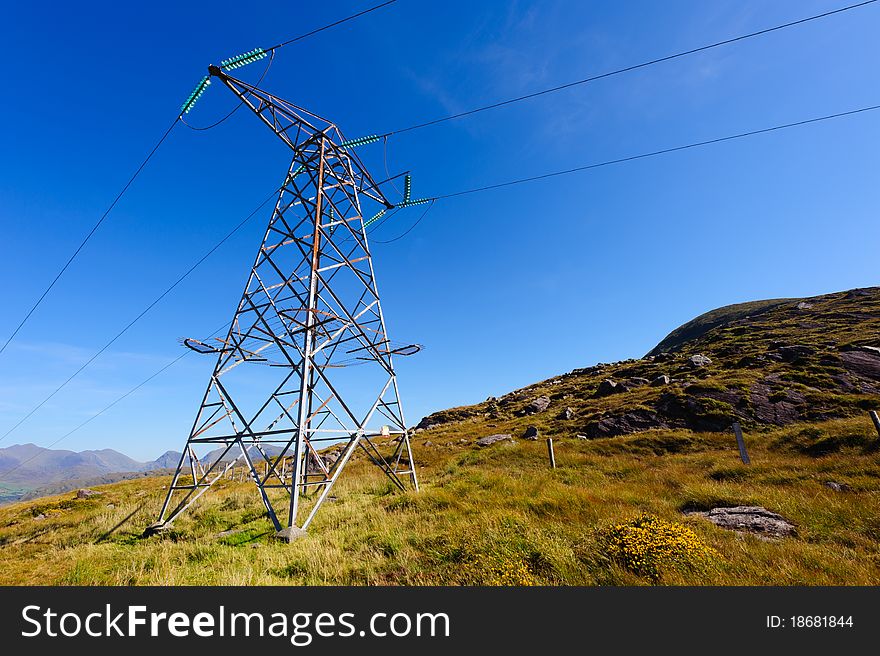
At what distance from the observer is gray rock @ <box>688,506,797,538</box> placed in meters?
7.93

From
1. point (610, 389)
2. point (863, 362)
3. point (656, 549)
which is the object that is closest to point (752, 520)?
point (656, 549)

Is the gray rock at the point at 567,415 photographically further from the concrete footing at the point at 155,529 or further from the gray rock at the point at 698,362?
the concrete footing at the point at 155,529

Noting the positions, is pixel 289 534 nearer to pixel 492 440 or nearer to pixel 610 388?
pixel 492 440

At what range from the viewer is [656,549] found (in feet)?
20.0

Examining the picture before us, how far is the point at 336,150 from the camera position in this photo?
563 inches

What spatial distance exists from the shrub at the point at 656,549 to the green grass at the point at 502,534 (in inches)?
4.1

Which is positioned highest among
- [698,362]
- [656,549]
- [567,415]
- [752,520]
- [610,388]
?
[698,362]

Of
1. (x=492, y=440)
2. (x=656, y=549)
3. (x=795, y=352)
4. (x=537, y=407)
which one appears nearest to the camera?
(x=656, y=549)

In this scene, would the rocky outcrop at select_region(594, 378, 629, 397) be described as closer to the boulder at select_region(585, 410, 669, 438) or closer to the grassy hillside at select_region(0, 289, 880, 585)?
the boulder at select_region(585, 410, 669, 438)

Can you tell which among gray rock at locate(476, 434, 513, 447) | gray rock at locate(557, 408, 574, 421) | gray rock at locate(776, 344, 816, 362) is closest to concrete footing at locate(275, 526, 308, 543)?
gray rock at locate(476, 434, 513, 447)

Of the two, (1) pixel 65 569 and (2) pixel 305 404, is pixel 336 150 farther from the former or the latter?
(1) pixel 65 569

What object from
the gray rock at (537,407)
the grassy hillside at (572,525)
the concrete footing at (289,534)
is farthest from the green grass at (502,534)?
the gray rock at (537,407)

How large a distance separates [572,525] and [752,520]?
453cm

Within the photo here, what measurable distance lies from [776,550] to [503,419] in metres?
39.2
